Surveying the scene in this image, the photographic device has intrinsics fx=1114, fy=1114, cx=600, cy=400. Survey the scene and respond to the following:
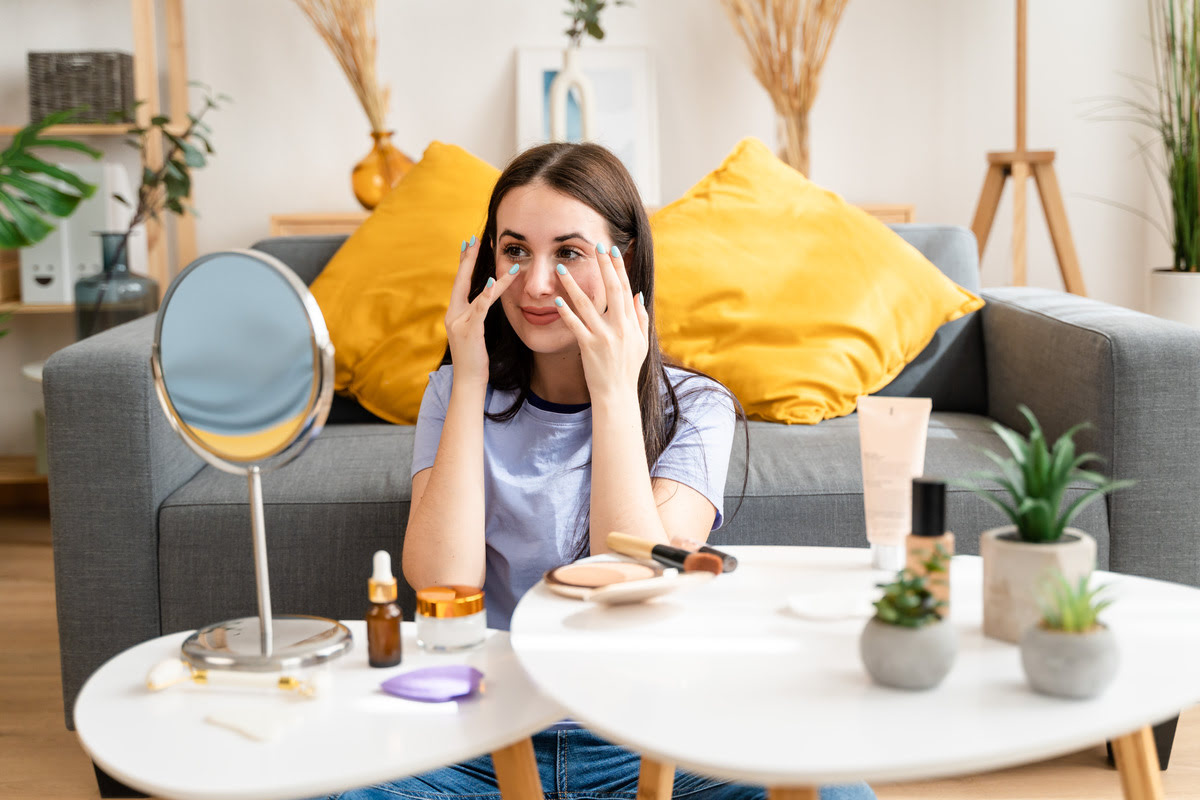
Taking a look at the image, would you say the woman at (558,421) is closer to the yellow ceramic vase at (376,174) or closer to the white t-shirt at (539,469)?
the white t-shirt at (539,469)

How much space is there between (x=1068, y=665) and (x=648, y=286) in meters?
0.76

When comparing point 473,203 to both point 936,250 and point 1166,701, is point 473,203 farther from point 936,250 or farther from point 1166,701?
point 1166,701

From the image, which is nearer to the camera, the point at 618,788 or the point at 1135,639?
the point at 1135,639

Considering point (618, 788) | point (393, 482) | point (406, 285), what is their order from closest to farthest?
point (618, 788)
point (393, 482)
point (406, 285)

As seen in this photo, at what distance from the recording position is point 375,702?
2.55 ft

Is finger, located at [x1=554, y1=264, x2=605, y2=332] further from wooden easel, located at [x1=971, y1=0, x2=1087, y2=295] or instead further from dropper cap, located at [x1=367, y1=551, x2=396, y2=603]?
wooden easel, located at [x1=971, y1=0, x2=1087, y2=295]

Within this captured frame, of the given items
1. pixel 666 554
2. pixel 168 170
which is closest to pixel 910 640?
pixel 666 554

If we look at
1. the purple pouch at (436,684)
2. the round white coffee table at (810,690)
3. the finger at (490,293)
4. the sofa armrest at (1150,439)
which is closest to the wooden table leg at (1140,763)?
the round white coffee table at (810,690)

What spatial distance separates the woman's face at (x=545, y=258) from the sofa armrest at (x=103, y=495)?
25.9 inches

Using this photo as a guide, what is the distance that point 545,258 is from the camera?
1.21 m

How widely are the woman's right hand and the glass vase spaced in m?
1.92

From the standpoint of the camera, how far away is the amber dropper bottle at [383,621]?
0.82 m

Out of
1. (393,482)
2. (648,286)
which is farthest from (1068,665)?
(393,482)

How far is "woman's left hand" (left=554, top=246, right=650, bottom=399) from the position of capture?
115 centimetres
